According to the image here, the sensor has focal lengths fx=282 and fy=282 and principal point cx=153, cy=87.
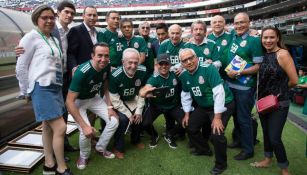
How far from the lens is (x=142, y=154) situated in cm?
412

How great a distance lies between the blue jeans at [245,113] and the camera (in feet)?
12.7

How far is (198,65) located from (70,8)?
1.88 metres

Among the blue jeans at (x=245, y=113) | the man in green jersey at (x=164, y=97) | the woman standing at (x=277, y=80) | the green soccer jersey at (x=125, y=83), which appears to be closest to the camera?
the woman standing at (x=277, y=80)

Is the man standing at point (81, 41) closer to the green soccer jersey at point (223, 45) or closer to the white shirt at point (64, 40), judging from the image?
the white shirt at point (64, 40)

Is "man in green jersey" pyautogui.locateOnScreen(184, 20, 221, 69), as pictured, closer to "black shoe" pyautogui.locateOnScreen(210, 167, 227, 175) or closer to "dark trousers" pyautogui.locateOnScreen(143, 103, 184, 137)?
"dark trousers" pyautogui.locateOnScreen(143, 103, 184, 137)

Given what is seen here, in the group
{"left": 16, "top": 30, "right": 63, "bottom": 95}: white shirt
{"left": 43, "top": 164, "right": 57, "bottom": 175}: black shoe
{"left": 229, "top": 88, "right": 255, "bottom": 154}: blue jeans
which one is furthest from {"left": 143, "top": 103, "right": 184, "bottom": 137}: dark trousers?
{"left": 16, "top": 30, "right": 63, "bottom": 95}: white shirt

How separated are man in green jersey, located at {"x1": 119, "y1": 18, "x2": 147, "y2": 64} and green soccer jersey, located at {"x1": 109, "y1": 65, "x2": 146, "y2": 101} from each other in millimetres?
647

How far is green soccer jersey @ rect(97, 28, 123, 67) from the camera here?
174 inches

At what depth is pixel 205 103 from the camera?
3.88m

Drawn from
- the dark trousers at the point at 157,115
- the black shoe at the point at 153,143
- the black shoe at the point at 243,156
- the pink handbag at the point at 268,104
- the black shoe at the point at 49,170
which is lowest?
the black shoe at the point at 243,156

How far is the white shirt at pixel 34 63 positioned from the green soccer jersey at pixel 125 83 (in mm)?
A: 1098

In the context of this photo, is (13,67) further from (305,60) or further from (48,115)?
(305,60)

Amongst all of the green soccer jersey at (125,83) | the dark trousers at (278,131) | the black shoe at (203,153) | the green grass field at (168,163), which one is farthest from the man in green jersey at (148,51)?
the dark trousers at (278,131)

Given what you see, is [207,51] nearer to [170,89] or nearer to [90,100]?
[170,89]
